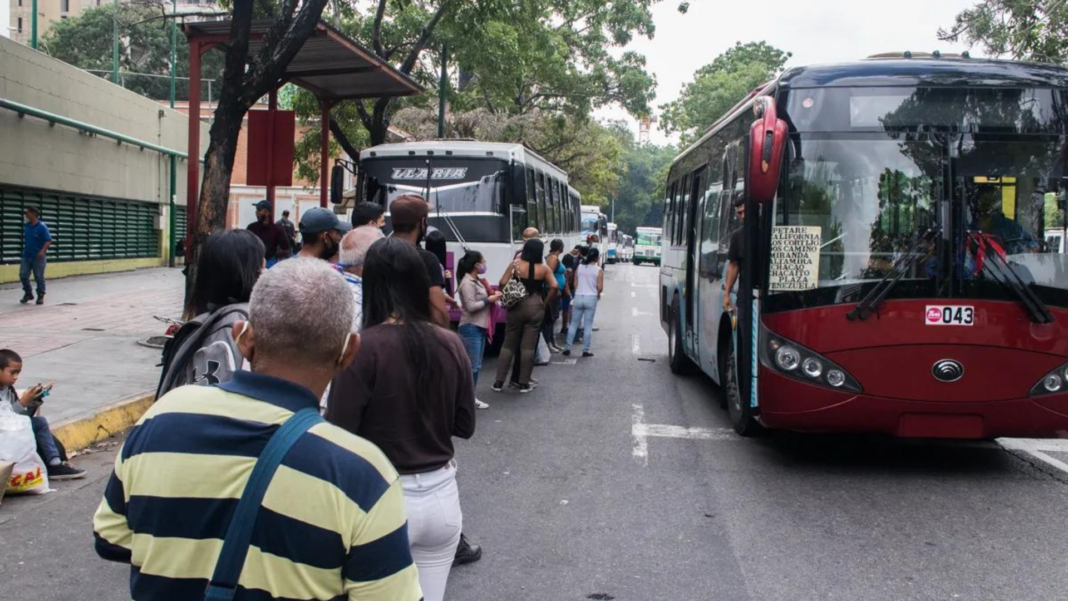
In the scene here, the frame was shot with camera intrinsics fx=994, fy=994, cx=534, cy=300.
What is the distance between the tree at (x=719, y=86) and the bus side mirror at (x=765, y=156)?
48010mm

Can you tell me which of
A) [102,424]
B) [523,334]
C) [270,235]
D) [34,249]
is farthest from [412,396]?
[34,249]

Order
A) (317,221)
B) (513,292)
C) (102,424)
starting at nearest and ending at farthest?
(317,221), (102,424), (513,292)

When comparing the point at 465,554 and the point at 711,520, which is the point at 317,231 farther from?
the point at 711,520

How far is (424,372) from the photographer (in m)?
3.53

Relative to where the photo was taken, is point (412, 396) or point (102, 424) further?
point (102, 424)

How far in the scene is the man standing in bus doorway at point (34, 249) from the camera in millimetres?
15977

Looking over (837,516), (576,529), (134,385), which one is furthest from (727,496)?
(134,385)

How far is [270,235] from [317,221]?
701 cm

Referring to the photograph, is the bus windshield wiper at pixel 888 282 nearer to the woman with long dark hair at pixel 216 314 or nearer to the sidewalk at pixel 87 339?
the woman with long dark hair at pixel 216 314

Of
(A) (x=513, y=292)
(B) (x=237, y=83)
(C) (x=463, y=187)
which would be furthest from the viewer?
(C) (x=463, y=187)

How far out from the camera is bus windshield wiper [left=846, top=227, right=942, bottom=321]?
6.83 m

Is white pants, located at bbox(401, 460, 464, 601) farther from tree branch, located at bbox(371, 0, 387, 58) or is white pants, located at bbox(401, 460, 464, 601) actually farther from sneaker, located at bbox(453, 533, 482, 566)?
tree branch, located at bbox(371, 0, 387, 58)

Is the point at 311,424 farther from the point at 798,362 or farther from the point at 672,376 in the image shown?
the point at 672,376

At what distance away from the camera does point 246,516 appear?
1.74m
